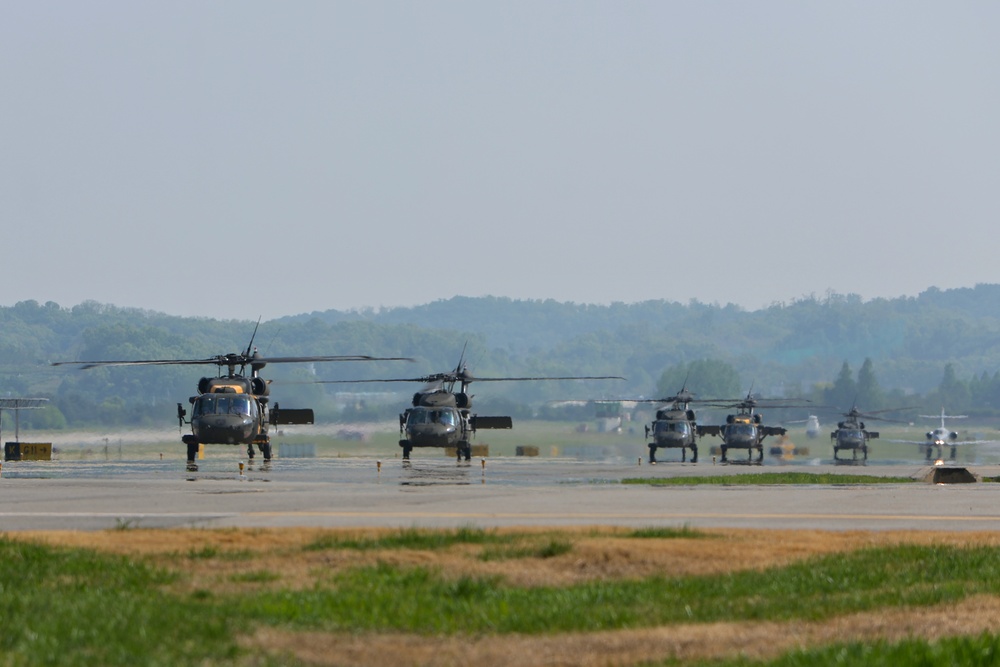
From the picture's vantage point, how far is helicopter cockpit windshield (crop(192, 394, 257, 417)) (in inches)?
2069

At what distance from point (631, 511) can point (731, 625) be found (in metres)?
14.9

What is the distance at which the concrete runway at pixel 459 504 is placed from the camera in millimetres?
24750

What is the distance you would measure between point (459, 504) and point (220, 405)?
24166 mm

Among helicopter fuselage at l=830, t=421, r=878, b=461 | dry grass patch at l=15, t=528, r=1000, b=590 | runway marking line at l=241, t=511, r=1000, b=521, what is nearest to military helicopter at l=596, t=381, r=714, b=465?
helicopter fuselage at l=830, t=421, r=878, b=461

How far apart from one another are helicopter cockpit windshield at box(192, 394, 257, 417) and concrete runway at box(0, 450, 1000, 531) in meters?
7.94

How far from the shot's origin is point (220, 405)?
52.6m

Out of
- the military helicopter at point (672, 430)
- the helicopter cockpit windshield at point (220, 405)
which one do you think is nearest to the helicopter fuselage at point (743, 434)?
the military helicopter at point (672, 430)

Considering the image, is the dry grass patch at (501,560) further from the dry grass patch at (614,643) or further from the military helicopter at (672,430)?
the military helicopter at (672,430)

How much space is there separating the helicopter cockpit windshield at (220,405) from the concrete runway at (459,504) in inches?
313

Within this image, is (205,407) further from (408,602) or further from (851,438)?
(851,438)

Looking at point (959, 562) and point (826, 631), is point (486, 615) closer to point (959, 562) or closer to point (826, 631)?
point (826, 631)

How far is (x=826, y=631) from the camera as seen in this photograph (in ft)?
42.0

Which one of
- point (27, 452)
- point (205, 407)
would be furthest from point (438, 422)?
point (27, 452)

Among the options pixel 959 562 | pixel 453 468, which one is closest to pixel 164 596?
pixel 959 562
